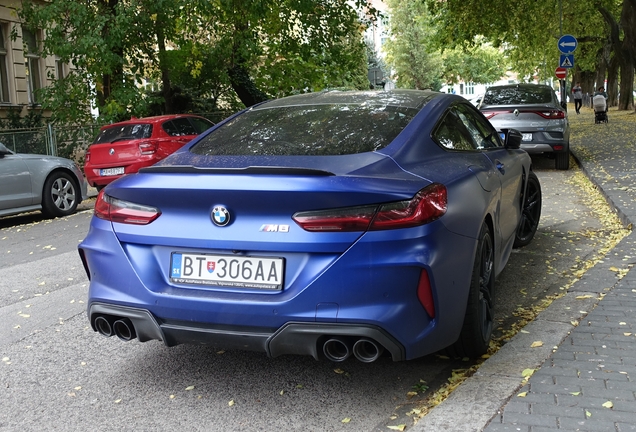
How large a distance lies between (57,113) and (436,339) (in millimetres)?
18656

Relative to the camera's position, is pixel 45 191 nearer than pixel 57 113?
Yes

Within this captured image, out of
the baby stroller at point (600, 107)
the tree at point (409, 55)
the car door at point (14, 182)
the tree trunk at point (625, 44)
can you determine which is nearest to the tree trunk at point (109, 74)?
the car door at point (14, 182)

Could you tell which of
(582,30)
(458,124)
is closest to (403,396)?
(458,124)

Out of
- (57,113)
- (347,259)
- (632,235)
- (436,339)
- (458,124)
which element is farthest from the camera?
(57,113)

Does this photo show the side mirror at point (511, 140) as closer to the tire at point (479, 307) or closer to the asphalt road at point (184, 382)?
the asphalt road at point (184, 382)

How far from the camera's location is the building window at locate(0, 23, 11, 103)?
24.1 meters

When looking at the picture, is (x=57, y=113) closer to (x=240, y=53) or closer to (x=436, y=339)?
(x=240, y=53)

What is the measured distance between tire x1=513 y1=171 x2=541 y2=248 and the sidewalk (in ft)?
5.62

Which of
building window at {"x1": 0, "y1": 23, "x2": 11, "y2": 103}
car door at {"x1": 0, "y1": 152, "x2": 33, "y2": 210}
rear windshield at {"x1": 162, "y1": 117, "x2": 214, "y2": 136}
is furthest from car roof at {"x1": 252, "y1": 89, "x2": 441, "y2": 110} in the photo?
building window at {"x1": 0, "y1": 23, "x2": 11, "y2": 103}

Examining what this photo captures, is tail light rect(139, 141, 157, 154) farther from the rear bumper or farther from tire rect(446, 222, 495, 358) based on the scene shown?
the rear bumper

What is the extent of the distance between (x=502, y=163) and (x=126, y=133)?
11287 millimetres

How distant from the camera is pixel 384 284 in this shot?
11.3 feet

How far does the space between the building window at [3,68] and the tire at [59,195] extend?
1254 cm

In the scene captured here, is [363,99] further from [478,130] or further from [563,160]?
[563,160]
